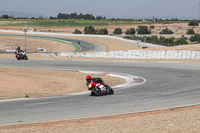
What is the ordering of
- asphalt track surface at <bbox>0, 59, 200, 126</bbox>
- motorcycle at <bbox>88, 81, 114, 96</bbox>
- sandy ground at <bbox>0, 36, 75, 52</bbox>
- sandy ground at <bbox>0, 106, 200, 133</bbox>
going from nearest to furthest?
1. sandy ground at <bbox>0, 106, 200, 133</bbox>
2. asphalt track surface at <bbox>0, 59, 200, 126</bbox>
3. motorcycle at <bbox>88, 81, 114, 96</bbox>
4. sandy ground at <bbox>0, 36, 75, 52</bbox>

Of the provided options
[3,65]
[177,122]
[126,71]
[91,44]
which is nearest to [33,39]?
[91,44]

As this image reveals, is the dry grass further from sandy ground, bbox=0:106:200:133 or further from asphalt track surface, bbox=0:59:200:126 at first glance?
sandy ground, bbox=0:106:200:133

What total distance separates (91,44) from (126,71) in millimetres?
41360

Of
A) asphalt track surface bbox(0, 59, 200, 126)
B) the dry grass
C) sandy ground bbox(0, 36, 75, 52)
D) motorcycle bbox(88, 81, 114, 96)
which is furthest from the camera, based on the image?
sandy ground bbox(0, 36, 75, 52)

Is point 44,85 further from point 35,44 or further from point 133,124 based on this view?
point 35,44

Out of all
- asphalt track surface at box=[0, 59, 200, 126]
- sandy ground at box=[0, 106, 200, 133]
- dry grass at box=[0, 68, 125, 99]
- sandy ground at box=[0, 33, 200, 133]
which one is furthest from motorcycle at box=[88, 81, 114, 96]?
sandy ground at box=[0, 106, 200, 133]

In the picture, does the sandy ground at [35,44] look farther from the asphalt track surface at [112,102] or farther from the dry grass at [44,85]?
the asphalt track surface at [112,102]

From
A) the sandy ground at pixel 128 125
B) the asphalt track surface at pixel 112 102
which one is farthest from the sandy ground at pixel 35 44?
the sandy ground at pixel 128 125

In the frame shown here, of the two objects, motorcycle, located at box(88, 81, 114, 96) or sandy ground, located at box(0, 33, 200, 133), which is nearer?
sandy ground, located at box(0, 33, 200, 133)

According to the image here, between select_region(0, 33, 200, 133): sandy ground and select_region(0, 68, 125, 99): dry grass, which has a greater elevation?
select_region(0, 33, 200, 133): sandy ground

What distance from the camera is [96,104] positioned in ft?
51.6

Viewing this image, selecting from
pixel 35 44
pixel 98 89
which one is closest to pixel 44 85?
pixel 98 89

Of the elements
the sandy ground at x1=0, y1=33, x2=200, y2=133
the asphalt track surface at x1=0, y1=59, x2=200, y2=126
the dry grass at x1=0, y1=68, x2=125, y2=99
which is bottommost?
the dry grass at x1=0, y1=68, x2=125, y2=99

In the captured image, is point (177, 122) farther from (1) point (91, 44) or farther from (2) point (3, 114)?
(1) point (91, 44)
